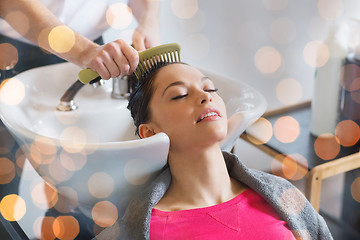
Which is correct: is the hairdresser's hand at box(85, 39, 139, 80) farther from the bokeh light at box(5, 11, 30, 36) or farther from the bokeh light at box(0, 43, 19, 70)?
the bokeh light at box(0, 43, 19, 70)

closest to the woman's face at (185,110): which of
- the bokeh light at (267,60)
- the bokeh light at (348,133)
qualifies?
the bokeh light at (348,133)

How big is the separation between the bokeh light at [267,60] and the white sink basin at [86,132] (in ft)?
2.07

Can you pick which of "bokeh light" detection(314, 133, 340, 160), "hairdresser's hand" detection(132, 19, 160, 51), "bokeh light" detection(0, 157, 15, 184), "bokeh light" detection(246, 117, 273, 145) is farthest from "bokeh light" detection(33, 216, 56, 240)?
"bokeh light" detection(314, 133, 340, 160)

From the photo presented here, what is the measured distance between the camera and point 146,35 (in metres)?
1.18

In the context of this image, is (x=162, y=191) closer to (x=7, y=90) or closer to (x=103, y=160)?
(x=103, y=160)

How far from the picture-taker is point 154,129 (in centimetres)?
93

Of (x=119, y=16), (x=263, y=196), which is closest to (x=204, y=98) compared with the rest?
(x=263, y=196)

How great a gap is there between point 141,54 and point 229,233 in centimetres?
41

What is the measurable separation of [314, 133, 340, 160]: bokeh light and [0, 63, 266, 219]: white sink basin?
1.32 ft

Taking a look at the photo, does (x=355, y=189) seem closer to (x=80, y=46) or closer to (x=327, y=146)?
(x=327, y=146)

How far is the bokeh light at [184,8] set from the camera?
1.49 metres

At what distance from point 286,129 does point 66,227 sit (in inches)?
31.5

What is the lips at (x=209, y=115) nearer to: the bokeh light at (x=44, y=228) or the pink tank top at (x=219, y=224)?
the pink tank top at (x=219, y=224)

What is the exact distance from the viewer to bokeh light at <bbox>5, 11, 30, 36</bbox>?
3.34 ft
